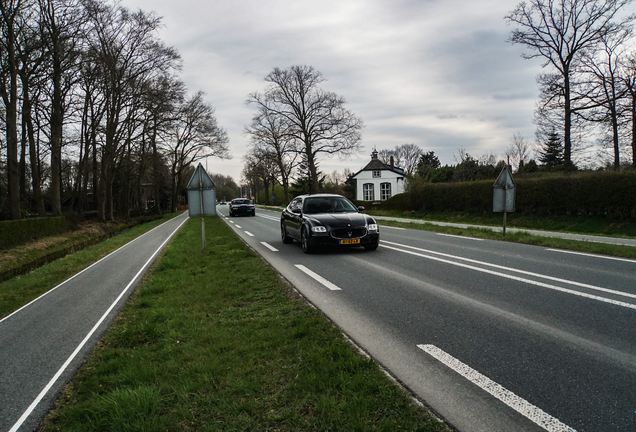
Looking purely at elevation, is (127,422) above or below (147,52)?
below

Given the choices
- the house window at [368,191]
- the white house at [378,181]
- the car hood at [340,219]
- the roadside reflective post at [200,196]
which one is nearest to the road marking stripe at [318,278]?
the car hood at [340,219]

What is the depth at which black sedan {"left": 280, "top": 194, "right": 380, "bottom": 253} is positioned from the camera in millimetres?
→ 10281

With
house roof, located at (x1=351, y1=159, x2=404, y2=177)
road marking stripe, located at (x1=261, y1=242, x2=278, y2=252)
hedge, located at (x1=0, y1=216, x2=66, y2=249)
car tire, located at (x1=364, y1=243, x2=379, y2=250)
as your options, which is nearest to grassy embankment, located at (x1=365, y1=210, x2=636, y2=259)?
car tire, located at (x1=364, y1=243, x2=379, y2=250)

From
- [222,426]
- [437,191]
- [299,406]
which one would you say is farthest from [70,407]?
[437,191]

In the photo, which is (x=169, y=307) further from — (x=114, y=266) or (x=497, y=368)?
(x=114, y=266)

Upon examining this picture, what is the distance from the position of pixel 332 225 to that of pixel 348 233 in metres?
0.46

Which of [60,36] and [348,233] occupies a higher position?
[60,36]

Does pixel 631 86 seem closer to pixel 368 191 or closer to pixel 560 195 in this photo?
pixel 560 195

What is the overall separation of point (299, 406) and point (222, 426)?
20.9 inches

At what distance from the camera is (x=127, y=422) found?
280cm

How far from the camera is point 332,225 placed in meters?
10.3

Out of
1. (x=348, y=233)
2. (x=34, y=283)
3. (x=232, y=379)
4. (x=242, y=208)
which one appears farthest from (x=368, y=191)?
(x=232, y=379)

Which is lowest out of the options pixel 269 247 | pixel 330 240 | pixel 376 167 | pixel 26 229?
pixel 269 247

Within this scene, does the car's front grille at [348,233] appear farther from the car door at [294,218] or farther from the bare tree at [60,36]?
the bare tree at [60,36]
